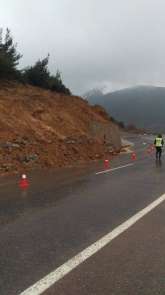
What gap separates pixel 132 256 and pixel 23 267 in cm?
140

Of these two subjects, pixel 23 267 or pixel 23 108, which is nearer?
pixel 23 267

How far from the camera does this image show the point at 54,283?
15.0 feet

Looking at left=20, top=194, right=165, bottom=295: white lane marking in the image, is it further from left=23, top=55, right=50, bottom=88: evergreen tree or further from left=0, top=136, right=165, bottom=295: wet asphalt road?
left=23, top=55, right=50, bottom=88: evergreen tree

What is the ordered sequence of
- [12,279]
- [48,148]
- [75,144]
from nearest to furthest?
[12,279]
[48,148]
[75,144]

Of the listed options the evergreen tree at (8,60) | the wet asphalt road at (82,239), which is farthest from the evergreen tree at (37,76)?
the wet asphalt road at (82,239)

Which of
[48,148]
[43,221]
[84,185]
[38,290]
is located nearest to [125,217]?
[43,221]

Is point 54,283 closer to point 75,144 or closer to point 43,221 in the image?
point 43,221

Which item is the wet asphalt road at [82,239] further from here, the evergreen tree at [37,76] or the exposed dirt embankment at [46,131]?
the evergreen tree at [37,76]

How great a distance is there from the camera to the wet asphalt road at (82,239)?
15.1 ft

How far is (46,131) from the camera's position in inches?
944

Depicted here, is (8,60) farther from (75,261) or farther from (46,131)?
(75,261)

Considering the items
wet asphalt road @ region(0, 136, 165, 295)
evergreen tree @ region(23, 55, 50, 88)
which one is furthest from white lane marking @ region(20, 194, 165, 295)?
evergreen tree @ region(23, 55, 50, 88)

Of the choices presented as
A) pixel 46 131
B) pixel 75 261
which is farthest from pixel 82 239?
pixel 46 131

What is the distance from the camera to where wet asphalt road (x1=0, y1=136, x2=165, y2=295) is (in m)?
4.59
